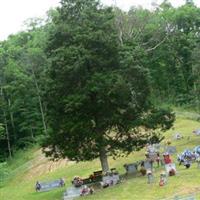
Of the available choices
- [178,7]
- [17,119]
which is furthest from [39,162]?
[178,7]

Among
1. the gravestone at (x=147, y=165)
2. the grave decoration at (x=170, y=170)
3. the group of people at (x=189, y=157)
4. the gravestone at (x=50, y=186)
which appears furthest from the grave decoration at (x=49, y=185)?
the grave decoration at (x=170, y=170)

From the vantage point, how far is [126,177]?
32.8 meters

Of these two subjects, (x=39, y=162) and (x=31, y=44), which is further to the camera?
(x=31, y=44)

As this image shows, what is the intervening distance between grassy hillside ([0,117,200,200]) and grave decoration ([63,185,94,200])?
0.74 meters

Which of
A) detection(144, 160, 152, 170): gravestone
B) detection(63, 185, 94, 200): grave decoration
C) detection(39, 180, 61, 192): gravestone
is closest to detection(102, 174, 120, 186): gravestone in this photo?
detection(63, 185, 94, 200): grave decoration

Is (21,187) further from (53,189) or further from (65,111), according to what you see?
(65,111)

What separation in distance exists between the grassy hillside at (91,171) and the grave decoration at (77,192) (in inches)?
29.0

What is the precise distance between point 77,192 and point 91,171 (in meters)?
11.5

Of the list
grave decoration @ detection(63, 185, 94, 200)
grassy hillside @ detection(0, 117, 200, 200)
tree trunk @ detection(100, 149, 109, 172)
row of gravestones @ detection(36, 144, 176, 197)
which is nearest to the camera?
grassy hillside @ detection(0, 117, 200, 200)

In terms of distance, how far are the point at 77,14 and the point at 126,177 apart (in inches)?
422

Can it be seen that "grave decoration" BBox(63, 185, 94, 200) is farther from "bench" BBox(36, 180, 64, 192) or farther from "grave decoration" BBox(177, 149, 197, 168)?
"bench" BBox(36, 180, 64, 192)

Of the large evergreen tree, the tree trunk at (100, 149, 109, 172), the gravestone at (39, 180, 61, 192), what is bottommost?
the gravestone at (39, 180, 61, 192)

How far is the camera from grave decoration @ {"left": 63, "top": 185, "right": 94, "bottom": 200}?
3020 centimetres

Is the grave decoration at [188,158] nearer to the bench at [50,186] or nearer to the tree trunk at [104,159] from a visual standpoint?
the tree trunk at [104,159]
